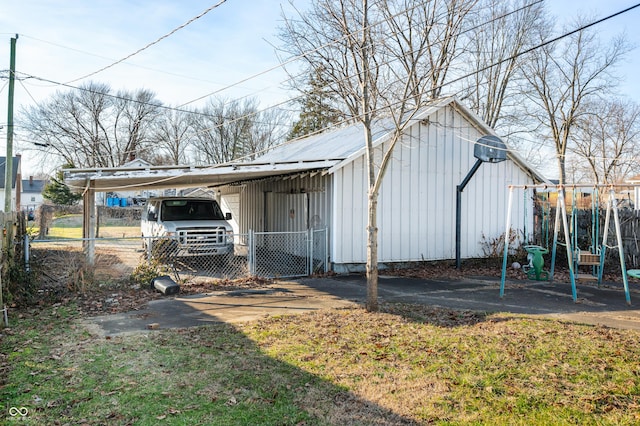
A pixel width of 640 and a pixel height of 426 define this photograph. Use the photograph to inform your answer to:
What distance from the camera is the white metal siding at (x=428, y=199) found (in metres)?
12.0

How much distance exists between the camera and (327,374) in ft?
15.3

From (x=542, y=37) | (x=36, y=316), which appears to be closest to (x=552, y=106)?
(x=542, y=37)

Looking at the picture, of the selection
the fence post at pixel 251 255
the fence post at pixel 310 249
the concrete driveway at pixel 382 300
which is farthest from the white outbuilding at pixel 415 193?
the fence post at pixel 251 255

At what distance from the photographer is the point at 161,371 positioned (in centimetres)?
471

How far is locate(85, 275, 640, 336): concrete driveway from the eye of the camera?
701cm

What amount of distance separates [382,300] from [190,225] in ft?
19.7

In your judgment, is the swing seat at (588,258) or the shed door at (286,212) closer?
the swing seat at (588,258)

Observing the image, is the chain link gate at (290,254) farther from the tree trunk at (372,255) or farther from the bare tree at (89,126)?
the bare tree at (89,126)

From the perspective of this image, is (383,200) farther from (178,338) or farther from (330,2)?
(178,338)

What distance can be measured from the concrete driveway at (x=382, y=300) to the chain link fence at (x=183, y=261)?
1241 mm

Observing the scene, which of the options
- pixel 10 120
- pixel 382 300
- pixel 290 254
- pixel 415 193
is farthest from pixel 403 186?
pixel 10 120

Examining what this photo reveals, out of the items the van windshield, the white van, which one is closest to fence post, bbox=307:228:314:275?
the white van

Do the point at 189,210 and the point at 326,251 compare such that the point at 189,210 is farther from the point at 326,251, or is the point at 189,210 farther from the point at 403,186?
the point at 403,186

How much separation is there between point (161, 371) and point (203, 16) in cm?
654
